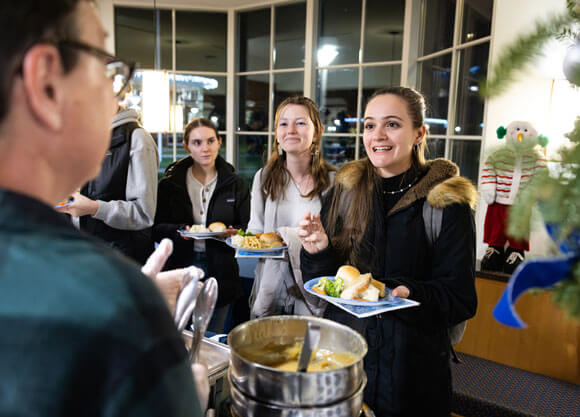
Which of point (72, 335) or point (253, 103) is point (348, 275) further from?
point (253, 103)

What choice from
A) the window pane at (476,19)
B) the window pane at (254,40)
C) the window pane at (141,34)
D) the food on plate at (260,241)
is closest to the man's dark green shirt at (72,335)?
the food on plate at (260,241)

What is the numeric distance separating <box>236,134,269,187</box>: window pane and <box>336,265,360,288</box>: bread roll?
5170 mm

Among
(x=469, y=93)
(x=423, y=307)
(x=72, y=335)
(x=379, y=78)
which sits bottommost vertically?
(x=423, y=307)

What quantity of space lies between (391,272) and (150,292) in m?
1.27

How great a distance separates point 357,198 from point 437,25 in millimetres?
3488

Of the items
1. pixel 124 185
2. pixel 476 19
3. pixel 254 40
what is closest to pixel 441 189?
pixel 124 185

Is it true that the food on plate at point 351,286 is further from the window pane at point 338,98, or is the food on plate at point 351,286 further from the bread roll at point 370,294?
the window pane at point 338,98

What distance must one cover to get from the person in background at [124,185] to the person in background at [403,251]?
99 cm

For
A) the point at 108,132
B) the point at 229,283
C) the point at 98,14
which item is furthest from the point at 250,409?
the point at 229,283

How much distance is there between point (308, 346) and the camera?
0.72 meters

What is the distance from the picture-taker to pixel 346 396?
637 mm

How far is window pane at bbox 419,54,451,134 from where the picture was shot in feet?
13.2

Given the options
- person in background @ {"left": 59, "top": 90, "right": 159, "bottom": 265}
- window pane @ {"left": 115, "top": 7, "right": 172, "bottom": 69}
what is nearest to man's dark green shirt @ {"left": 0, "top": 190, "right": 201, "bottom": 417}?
person in background @ {"left": 59, "top": 90, "right": 159, "bottom": 265}

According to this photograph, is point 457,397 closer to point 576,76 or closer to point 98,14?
point 576,76
